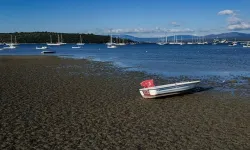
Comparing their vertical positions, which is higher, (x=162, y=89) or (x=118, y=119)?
(x=162, y=89)

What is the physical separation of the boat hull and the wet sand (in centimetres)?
45

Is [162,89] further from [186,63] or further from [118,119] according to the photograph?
[186,63]

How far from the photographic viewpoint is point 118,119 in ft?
53.8

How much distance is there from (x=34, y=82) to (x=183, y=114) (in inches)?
669

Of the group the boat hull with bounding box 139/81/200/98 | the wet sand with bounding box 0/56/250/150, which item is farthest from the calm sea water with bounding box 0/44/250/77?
the wet sand with bounding box 0/56/250/150

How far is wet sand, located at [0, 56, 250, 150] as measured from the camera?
12.7 metres

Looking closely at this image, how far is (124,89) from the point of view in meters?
26.1

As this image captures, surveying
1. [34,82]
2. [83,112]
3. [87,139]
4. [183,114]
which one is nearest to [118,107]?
[83,112]

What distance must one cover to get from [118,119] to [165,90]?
→ 6.84 meters

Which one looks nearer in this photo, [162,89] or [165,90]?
[162,89]

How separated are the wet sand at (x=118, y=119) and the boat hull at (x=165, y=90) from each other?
0.45m

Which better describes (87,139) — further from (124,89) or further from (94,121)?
(124,89)

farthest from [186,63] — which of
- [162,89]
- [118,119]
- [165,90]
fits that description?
[118,119]

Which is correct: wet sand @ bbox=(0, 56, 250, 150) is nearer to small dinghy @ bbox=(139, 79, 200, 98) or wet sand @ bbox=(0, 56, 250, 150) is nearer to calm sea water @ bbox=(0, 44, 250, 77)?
small dinghy @ bbox=(139, 79, 200, 98)
